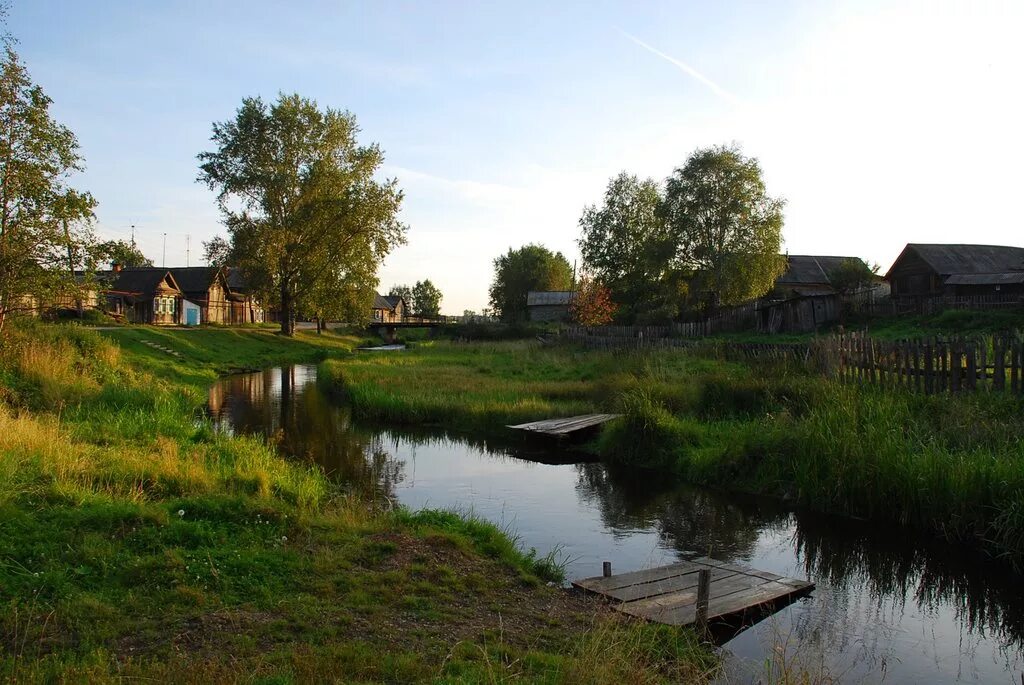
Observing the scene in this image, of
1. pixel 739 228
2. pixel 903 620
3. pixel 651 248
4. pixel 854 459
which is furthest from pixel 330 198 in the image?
pixel 903 620

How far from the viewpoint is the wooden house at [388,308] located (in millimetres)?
121688

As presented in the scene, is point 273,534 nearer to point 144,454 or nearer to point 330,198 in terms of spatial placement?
point 144,454

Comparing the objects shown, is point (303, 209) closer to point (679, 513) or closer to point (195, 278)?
point (195, 278)

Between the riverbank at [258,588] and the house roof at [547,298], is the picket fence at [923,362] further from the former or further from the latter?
the house roof at [547,298]

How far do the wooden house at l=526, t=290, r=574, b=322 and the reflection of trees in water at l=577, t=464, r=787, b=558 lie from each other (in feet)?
246

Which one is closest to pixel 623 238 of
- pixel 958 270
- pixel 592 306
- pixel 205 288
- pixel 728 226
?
pixel 592 306

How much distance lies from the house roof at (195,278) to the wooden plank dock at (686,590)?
7907 centimetres

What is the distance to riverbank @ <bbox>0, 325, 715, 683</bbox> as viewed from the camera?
19.2 feet

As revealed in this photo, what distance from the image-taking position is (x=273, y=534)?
30.2 feet

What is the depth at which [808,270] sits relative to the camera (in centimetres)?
7194

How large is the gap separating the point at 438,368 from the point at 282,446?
15.7 m

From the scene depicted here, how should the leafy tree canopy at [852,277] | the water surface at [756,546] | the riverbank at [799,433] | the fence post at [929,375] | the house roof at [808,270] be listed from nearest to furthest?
1. the water surface at [756,546]
2. the riverbank at [799,433]
3. the fence post at [929,375]
4. the leafy tree canopy at [852,277]
5. the house roof at [808,270]

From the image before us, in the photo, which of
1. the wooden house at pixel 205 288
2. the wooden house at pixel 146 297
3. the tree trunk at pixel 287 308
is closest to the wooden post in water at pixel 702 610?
the tree trunk at pixel 287 308

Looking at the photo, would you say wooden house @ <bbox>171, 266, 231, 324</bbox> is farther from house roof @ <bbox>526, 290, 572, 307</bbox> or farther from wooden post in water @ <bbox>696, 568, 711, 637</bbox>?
wooden post in water @ <bbox>696, 568, 711, 637</bbox>
